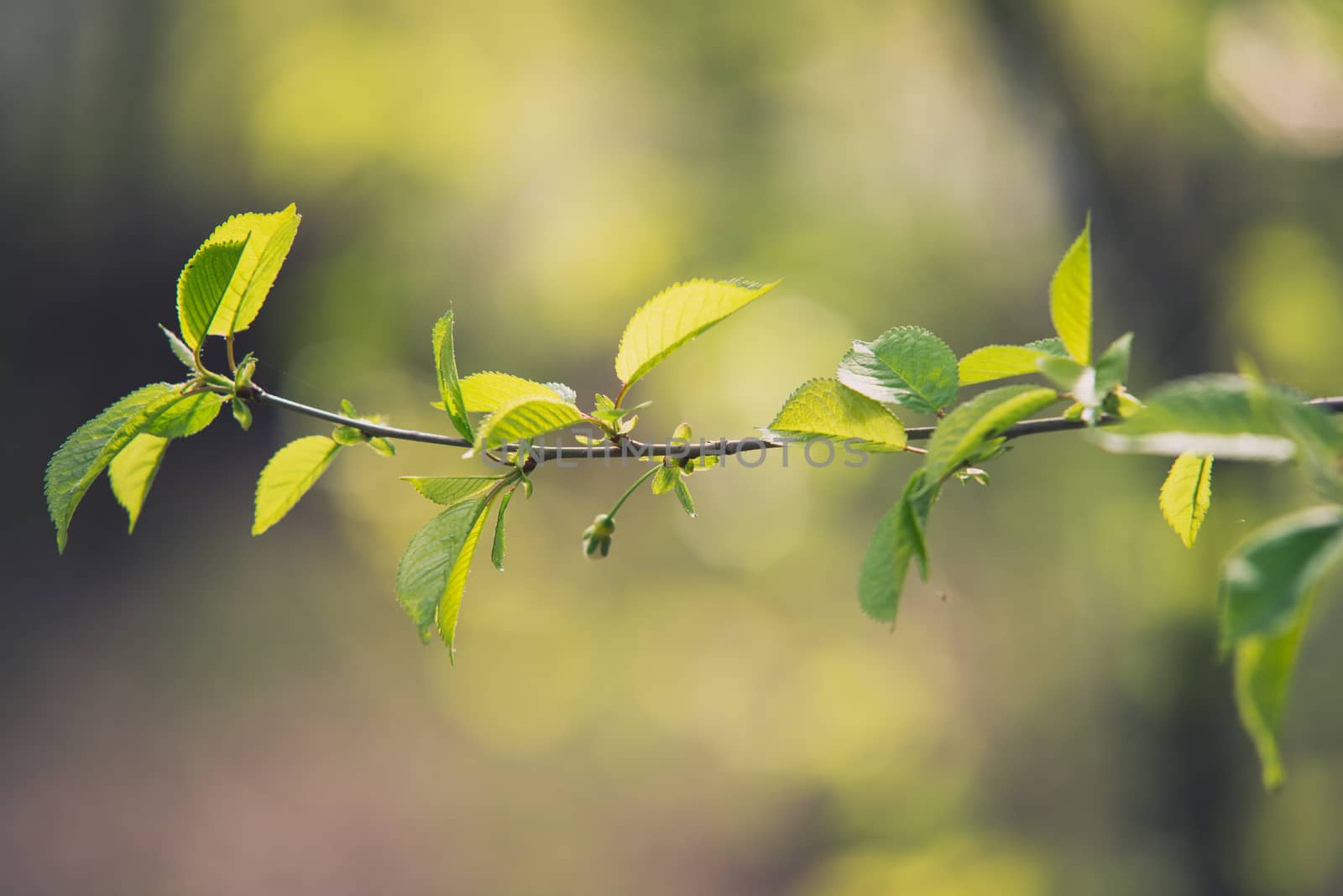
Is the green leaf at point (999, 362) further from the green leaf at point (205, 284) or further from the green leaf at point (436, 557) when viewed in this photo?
the green leaf at point (205, 284)

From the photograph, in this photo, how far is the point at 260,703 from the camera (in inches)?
173

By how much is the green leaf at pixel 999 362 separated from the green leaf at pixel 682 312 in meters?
0.11

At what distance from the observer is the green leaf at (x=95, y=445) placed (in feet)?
1.50

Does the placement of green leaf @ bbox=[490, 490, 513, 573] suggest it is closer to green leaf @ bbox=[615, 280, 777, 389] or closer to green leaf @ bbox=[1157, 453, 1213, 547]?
Result: green leaf @ bbox=[615, 280, 777, 389]

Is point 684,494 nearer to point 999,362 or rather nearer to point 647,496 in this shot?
point 999,362

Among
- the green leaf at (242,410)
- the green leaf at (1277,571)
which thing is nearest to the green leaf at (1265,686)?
the green leaf at (1277,571)

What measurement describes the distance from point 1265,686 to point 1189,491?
11.1 inches

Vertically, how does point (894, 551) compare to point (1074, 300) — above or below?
below

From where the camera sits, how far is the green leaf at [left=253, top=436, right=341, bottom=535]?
1.75 ft

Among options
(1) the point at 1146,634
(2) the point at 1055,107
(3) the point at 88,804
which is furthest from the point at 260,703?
(2) the point at 1055,107

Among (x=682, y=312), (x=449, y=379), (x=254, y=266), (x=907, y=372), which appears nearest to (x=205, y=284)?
(x=254, y=266)

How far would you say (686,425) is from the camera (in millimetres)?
444

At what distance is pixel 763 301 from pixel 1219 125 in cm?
135

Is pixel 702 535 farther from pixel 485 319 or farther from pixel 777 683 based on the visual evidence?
pixel 485 319
